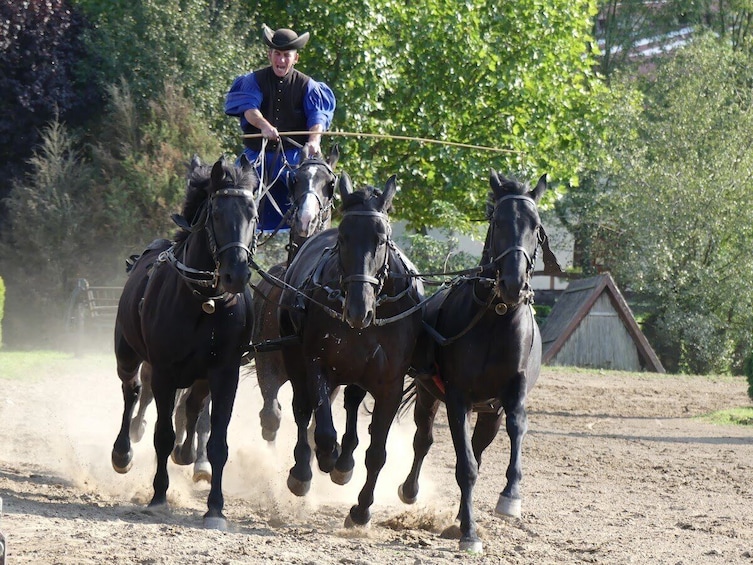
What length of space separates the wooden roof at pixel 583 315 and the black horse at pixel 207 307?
47.5ft

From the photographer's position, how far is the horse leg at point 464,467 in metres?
7.15

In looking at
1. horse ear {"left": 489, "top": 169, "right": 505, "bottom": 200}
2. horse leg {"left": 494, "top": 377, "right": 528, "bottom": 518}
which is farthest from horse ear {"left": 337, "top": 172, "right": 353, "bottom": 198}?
horse leg {"left": 494, "top": 377, "right": 528, "bottom": 518}

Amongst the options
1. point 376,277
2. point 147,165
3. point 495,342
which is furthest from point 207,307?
point 147,165

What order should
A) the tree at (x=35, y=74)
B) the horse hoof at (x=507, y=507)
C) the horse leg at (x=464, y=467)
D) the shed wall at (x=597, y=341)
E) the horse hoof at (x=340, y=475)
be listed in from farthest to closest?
the shed wall at (x=597, y=341)
the tree at (x=35, y=74)
the horse hoof at (x=340, y=475)
the horse hoof at (x=507, y=507)
the horse leg at (x=464, y=467)

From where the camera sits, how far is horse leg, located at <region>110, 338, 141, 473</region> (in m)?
8.84

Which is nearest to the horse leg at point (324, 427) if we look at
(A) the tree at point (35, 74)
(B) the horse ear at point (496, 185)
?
(B) the horse ear at point (496, 185)

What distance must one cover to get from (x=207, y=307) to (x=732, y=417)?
10.1 meters

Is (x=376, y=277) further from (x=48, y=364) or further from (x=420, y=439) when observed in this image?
(x=48, y=364)

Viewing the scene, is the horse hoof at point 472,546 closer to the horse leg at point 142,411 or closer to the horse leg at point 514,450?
the horse leg at point 514,450

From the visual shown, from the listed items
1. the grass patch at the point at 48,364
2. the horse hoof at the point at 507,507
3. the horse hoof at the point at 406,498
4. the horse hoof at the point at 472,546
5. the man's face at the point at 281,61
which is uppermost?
the man's face at the point at 281,61

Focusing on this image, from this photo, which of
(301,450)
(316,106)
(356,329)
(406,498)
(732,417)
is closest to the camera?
(356,329)

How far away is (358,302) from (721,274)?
19.7 metres

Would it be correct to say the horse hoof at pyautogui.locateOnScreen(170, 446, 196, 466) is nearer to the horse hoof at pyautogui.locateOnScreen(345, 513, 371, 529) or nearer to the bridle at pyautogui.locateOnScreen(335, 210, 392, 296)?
the horse hoof at pyautogui.locateOnScreen(345, 513, 371, 529)

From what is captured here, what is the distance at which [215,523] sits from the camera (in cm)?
728
